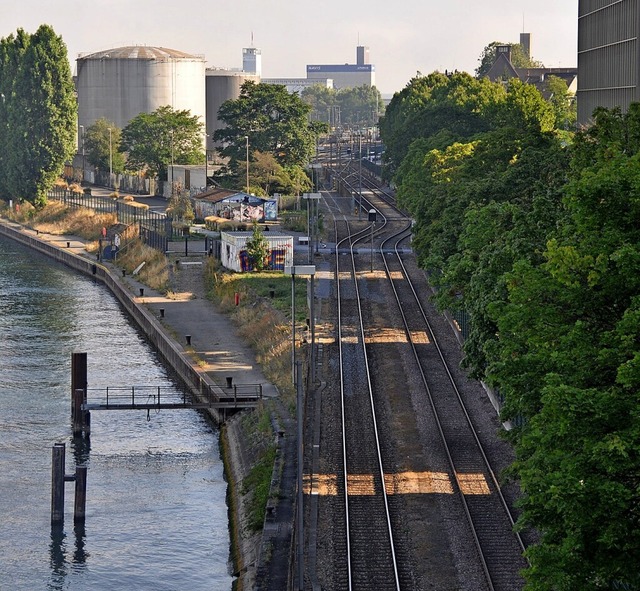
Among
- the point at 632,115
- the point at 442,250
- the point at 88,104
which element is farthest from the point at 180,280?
the point at 88,104

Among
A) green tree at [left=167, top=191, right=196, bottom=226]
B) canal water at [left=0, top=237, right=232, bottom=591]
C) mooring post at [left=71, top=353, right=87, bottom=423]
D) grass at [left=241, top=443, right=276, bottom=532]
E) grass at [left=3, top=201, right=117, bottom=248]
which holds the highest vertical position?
green tree at [left=167, top=191, right=196, bottom=226]

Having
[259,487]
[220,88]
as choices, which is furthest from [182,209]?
[220,88]

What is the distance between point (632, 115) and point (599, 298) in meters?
11.2

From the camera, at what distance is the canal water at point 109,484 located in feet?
122

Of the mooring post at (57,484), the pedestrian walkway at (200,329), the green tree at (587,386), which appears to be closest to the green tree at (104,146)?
the pedestrian walkway at (200,329)

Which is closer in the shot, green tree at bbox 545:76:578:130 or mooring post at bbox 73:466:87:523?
mooring post at bbox 73:466:87:523

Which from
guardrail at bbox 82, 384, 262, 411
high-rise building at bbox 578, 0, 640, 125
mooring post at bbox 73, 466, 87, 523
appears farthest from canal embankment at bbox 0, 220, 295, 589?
high-rise building at bbox 578, 0, 640, 125

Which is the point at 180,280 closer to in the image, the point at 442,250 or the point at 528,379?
the point at 442,250

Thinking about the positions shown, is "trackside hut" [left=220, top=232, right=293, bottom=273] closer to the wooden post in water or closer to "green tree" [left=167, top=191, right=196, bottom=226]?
"green tree" [left=167, top=191, right=196, bottom=226]

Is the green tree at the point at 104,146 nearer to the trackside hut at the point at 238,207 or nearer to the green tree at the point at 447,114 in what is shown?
the green tree at the point at 447,114

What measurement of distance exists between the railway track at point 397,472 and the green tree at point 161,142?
76.7 meters

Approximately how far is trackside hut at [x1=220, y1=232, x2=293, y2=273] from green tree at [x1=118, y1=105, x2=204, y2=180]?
201ft

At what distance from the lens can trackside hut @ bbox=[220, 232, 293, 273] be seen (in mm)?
79375

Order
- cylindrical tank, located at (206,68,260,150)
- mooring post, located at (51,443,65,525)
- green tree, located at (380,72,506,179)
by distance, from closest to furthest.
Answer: mooring post, located at (51,443,65,525)
green tree, located at (380,72,506,179)
cylindrical tank, located at (206,68,260,150)
